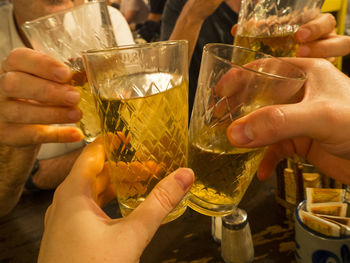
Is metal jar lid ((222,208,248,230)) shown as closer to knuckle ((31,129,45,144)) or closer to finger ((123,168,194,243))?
finger ((123,168,194,243))

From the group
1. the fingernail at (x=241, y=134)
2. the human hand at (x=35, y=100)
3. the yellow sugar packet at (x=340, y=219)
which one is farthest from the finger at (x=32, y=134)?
the yellow sugar packet at (x=340, y=219)

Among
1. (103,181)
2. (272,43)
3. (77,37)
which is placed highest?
(77,37)

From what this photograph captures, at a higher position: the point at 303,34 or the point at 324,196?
the point at 303,34

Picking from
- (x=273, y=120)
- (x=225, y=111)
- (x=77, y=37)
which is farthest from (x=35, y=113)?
(x=273, y=120)

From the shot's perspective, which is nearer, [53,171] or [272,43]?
[272,43]

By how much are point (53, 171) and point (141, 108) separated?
1027 mm

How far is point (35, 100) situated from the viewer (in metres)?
0.78

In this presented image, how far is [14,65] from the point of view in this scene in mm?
781

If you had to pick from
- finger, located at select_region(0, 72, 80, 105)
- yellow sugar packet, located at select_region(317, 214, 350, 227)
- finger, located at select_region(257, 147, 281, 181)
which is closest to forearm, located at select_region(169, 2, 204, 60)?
finger, located at select_region(257, 147, 281, 181)

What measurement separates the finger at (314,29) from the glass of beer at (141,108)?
64 cm

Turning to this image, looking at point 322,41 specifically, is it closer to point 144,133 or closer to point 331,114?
point 331,114

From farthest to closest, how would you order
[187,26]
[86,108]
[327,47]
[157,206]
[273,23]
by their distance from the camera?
[187,26]
[327,47]
[273,23]
[86,108]
[157,206]

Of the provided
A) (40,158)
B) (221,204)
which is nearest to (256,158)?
(221,204)

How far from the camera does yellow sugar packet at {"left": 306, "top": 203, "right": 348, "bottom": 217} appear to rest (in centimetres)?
72
